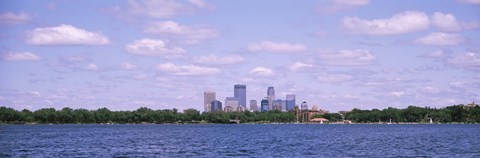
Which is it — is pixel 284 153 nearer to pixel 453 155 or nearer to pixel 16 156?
pixel 453 155

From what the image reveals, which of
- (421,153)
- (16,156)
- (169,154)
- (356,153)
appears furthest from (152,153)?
(421,153)

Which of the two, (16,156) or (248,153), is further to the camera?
(248,153)

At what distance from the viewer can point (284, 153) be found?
70.6 metres

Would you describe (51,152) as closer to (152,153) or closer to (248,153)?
(152,153)

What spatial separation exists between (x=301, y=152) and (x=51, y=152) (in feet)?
82.1

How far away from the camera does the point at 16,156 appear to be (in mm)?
67000

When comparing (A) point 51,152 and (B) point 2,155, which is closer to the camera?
(B) point 2,155

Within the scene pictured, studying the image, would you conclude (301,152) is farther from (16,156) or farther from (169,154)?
(16,156)

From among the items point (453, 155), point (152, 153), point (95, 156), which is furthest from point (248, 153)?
point (453, 155)

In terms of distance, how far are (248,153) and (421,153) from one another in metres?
16.7

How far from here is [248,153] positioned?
7162 cm

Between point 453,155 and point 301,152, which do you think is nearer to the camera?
point 453,155

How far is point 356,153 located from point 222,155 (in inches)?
508

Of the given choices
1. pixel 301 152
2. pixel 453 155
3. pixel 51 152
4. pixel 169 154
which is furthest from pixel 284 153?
pixel 51 152
